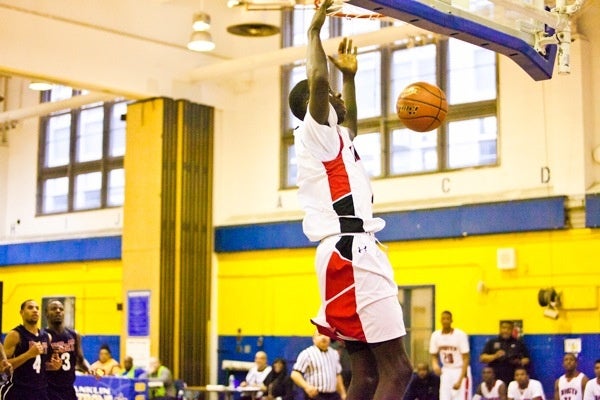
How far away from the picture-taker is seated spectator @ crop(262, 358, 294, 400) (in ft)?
55.8

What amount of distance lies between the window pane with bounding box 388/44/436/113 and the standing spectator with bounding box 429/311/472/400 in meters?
4.10

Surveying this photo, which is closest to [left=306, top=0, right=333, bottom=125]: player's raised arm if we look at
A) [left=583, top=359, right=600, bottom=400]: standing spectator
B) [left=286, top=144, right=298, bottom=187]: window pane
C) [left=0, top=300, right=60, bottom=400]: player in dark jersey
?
[left=0, top=300, right=60, bottom=400]: player in dark jersey

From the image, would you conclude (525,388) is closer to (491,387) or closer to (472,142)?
(491,387)

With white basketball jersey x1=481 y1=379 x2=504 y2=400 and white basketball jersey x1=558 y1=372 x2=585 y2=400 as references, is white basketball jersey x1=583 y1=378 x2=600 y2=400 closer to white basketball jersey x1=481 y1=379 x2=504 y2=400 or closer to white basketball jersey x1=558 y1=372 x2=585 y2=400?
white basketball jersey x1=558 y1=372 x2=585 y2=400

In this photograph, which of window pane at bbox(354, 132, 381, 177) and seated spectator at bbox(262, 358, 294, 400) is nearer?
seated spectator at bbox(262, 358, 294, 400)

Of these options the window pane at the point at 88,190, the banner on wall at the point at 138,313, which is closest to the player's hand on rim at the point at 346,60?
the banner on wall at the point at 138,313

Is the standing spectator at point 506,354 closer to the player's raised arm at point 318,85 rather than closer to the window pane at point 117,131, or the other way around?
the window pane at point 117,131

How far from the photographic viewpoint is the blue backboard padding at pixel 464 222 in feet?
53.3

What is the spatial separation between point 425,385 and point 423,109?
10.3m

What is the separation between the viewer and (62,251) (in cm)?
2370

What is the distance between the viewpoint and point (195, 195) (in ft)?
67.7

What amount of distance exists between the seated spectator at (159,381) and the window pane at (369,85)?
574 centimetres

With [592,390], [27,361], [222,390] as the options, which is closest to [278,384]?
[222,390]

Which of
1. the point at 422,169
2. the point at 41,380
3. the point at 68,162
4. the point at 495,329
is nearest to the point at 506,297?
the point at 495,329
